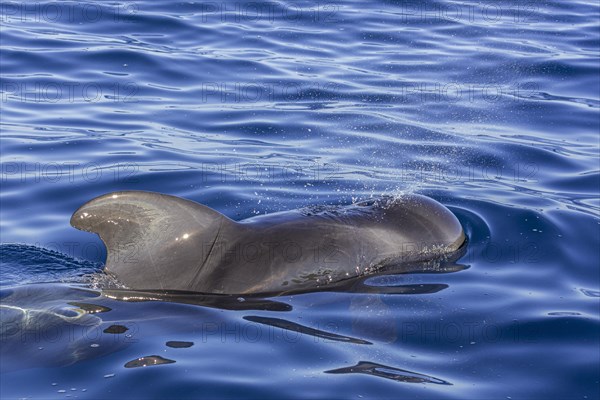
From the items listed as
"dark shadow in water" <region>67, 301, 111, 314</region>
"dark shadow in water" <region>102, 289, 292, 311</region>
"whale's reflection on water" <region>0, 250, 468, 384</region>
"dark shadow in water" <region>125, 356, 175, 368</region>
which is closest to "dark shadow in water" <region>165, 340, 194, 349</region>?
"whale's reflection on water" <region>0, 250, 468, 384</region>

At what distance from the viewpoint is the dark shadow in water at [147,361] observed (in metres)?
7.75

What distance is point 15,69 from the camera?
59.0 feet

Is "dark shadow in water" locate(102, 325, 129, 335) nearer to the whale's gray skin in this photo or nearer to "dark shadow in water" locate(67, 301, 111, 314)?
"dark shadow in water" locate(67, 301, 111, 314)

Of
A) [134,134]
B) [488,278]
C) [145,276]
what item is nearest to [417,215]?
[488,278]

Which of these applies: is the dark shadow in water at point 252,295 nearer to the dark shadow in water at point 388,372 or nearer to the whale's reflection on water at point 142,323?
the whale's reflection on water at point 142,323

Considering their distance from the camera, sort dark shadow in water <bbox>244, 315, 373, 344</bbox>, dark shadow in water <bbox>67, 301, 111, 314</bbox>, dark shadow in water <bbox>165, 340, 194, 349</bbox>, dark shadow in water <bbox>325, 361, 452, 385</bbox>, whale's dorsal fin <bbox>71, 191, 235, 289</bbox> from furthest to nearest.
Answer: whale's dorsal fin <bbox>71, 191, 235, 289</bbox> → dark shadow in water <bbox>67, 301, 111, 314</bbox> → dark shadow in water <bbox>244, 315, 373, 344</bbox> → dark shadow in water <bbox>165, 340, 194, 349</bbox> → dark shadow in water <bbox>325, 361, 452, 385</bbox>

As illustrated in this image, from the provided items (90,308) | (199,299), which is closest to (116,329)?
(90,308)

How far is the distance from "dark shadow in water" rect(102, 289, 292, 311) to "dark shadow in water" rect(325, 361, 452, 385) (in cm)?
119

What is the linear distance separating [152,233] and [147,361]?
4.35 ft

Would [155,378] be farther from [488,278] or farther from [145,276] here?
[488,278]

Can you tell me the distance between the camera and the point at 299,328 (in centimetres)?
842

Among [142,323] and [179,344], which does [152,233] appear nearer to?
[142,323]

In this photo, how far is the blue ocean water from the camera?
7883 millimetres

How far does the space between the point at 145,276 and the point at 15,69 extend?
10.4 metres
